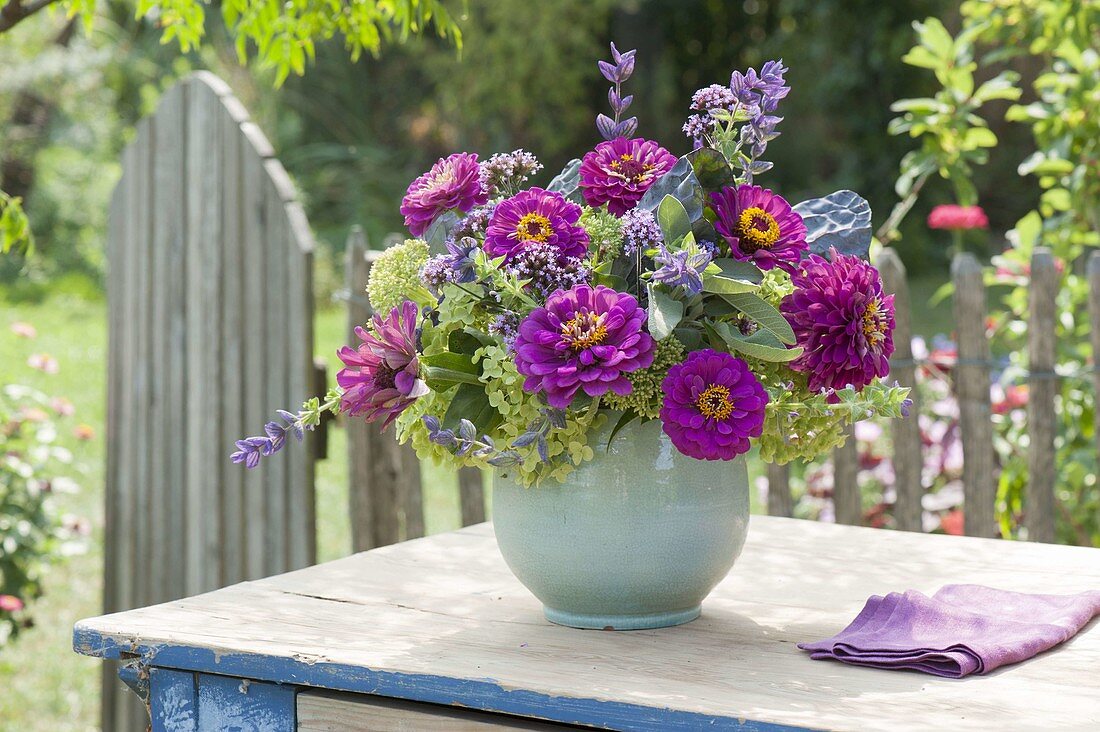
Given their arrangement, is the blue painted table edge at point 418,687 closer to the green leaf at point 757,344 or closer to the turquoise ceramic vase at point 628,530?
the turquoise ceramic vase at point 628,530

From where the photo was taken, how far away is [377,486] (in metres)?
3.29

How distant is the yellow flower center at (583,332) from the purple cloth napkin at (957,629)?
1.44 ft

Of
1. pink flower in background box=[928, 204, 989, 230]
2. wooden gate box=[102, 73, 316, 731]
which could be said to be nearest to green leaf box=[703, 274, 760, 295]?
wooden gate box=[102, 73, 316, 731]

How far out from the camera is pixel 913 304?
903cm

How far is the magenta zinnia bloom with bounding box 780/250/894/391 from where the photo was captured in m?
1.40

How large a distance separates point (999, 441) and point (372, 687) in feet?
7.78

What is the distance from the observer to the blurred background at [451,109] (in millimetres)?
9164

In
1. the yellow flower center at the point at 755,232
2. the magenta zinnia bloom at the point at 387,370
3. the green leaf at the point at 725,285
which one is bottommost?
the magenta zinnia bloom at the point at 387,370

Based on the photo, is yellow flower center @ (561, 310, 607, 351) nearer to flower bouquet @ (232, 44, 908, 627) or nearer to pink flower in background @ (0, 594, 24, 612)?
flower bouquet @ (232, 44, 908, 627)

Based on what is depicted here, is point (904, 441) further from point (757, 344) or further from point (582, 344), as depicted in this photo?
point (582, 344)

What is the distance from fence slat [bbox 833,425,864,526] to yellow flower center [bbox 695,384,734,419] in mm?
1772

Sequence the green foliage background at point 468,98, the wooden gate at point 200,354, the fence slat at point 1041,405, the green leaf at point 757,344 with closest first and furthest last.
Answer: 1. the green leaf at point 757,344
2. the fence slat at point 1041,405
3. the wooden gate at point 200,354
4. the green foliage background at point 468,98

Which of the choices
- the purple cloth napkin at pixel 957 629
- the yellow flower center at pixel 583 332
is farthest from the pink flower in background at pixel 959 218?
the yellow flower center at pixel 583 332

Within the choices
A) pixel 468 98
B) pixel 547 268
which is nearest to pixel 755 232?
pixel 547 268
